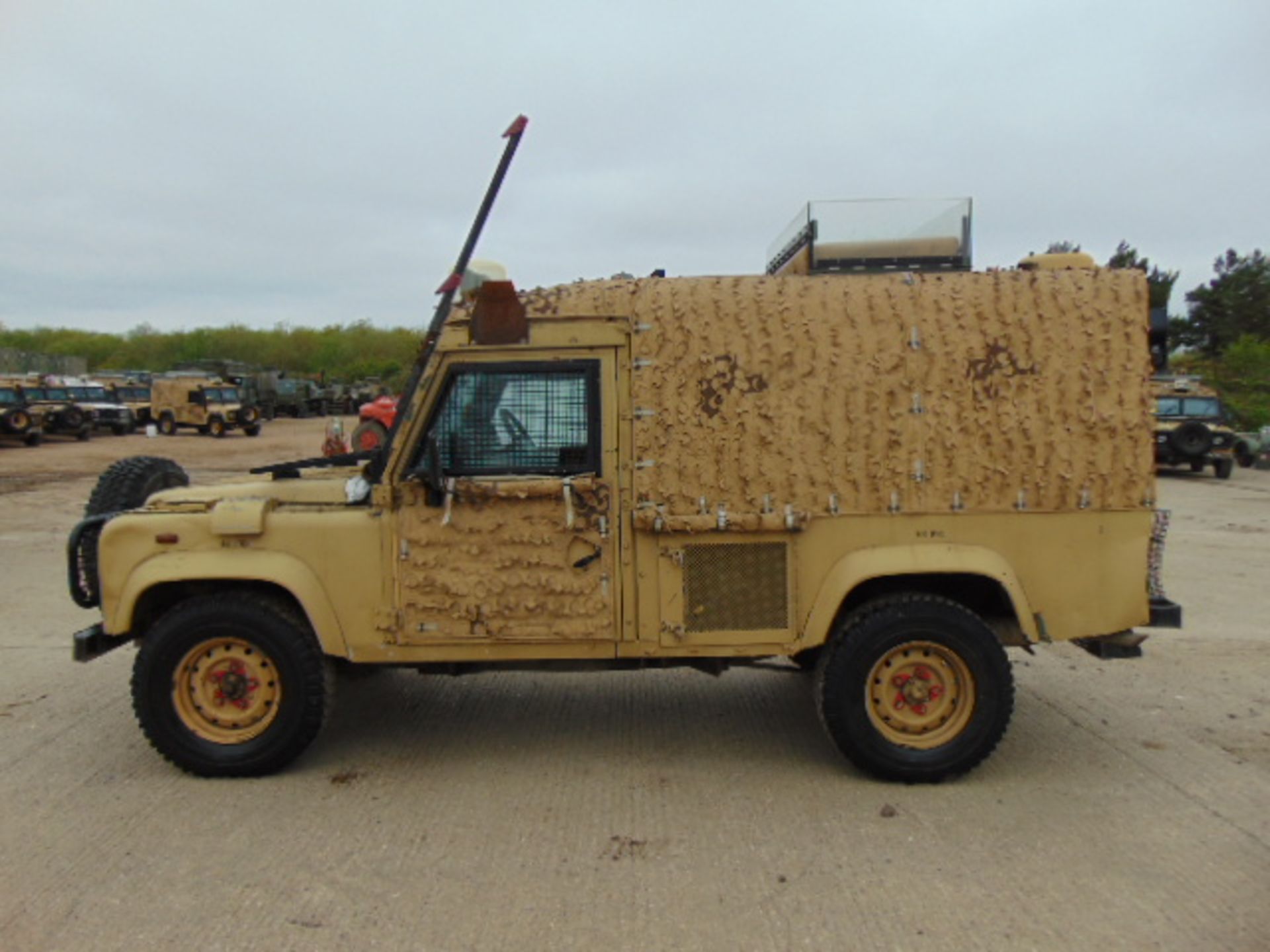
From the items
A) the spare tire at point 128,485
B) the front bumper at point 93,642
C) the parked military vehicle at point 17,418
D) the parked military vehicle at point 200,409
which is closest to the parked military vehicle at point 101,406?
the parked military vehicle at point 200,409

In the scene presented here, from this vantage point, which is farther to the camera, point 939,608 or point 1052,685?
point 1052,685

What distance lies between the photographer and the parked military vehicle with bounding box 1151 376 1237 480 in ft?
65.9

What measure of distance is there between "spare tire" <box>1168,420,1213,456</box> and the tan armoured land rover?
17951 millimetres

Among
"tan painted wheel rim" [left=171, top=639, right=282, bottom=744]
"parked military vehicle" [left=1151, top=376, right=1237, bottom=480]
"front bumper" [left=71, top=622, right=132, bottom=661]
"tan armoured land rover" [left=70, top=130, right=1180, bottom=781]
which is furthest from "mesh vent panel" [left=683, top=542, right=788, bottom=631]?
"parked military vehicle" [left=1151, top=376, right=1237, bottom=480]

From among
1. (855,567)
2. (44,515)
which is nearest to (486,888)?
(855,567)

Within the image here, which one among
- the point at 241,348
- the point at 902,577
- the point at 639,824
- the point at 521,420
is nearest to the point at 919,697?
Result: the point at 902,577

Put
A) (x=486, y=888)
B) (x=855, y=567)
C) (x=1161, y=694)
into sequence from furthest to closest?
(x=1161, y=694) < (x=855, y=567) < (x=486, y=888)

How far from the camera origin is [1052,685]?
5.81m

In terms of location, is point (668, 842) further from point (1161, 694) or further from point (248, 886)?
point (1161, 694)

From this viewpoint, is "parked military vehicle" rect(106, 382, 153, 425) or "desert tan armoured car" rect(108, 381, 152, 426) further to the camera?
"desert tan armoured car" rect(108, 381, 152, 426)

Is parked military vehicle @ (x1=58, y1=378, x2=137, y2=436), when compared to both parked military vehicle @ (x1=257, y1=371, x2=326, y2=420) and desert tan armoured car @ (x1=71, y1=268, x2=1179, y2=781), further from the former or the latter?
desert tan armoured car @ (x1=71, y1=268, x2=1179, y2=781)

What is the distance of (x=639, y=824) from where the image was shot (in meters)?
4.01

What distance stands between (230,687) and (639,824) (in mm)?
1986

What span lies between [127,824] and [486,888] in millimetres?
1623
